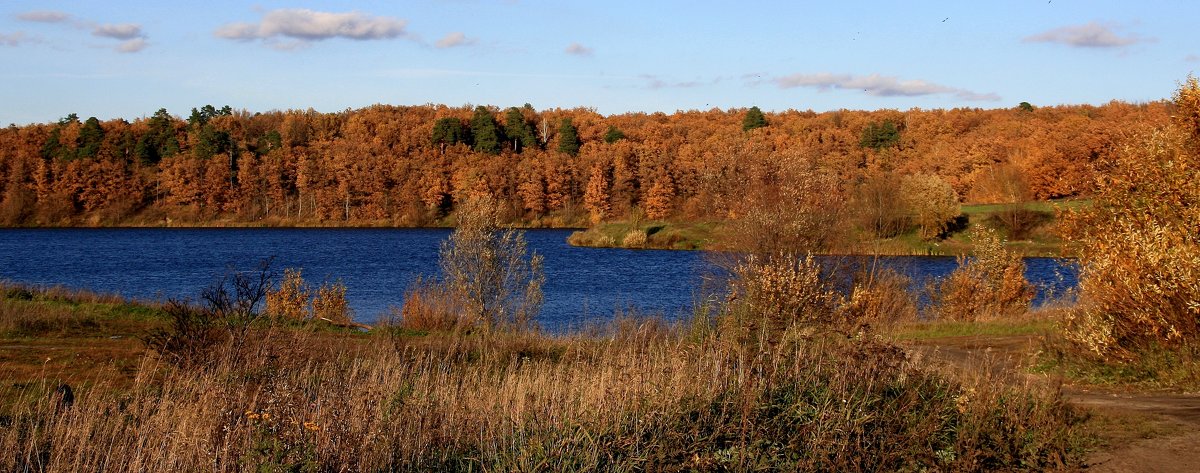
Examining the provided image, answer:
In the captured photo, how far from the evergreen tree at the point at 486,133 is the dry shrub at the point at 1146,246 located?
406 ft

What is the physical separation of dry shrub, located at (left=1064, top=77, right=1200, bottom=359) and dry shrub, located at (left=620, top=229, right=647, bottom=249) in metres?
63.5

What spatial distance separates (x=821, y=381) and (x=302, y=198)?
405ft

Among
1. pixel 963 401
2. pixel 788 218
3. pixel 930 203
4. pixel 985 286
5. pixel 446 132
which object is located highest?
pixel 446 132

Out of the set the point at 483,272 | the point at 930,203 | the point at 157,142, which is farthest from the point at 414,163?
the point at 483,272

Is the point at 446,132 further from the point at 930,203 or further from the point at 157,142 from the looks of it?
the point at 930,203

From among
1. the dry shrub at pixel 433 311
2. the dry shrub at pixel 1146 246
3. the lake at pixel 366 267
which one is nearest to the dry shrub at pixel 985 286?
the lake at pixel 366 267

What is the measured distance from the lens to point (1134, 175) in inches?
553

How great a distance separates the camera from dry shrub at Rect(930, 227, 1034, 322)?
26375 mm

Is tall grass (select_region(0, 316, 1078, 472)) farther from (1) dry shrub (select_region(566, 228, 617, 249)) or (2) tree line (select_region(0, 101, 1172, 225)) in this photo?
(2) tree line (select_region(0, 101, 1172, 225))

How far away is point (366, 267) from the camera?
56938 mm

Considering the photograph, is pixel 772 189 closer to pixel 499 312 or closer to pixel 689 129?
pixel 499 312

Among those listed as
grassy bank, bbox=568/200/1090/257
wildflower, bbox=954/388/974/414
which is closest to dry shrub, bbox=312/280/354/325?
wildflower, bbox=954/388/974/414

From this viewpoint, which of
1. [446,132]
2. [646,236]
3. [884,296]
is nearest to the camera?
[884,296]

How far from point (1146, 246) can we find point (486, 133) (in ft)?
416
